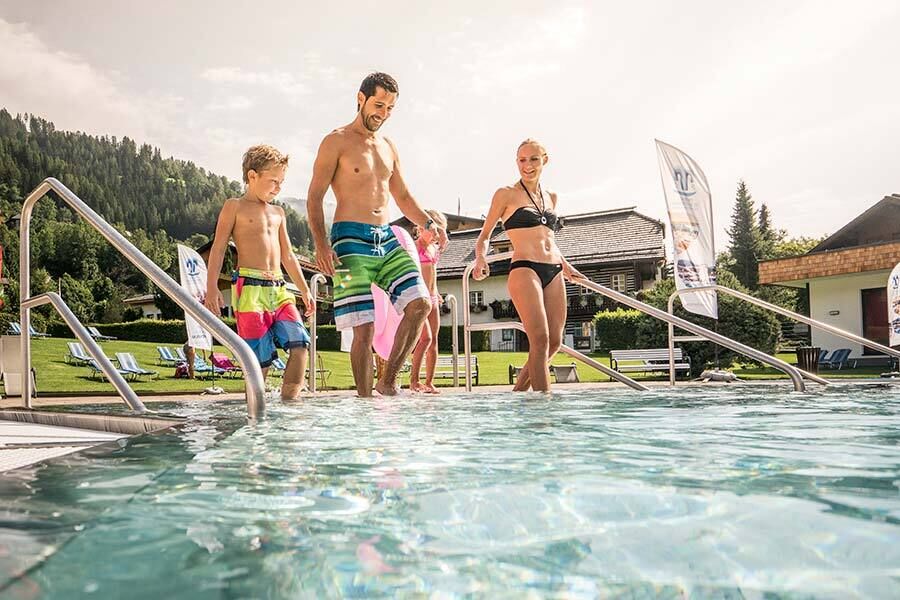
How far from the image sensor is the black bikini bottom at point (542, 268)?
17.8 feet

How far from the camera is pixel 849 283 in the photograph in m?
23.5

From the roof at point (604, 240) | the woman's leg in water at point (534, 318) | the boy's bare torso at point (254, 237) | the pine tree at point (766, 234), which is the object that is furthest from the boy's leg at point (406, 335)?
the pine tree at point (766, 234)

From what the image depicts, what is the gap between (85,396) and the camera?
10.2 meters

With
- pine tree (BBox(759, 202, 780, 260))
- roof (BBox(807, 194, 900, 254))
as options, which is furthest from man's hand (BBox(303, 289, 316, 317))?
pine tree (BBox(759, 202, 780, 260))

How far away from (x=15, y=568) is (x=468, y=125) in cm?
868

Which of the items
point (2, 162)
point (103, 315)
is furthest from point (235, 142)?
point (2, 162)

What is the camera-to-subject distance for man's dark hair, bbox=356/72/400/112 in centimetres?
476

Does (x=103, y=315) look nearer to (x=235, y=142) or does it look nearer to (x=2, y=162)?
(x=235, y=142)

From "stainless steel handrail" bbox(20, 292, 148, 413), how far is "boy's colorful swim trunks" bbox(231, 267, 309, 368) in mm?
986

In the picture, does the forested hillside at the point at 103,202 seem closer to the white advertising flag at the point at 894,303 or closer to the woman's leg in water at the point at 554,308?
the white advertising flag at the point at 894,303

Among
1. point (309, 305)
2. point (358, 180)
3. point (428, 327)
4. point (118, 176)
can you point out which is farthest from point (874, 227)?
point (118, 176)

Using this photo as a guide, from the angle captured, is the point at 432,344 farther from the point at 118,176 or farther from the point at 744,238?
the point at 118,176

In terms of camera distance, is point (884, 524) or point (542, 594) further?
point (884, 524)

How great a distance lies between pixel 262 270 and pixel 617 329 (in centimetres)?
2308
